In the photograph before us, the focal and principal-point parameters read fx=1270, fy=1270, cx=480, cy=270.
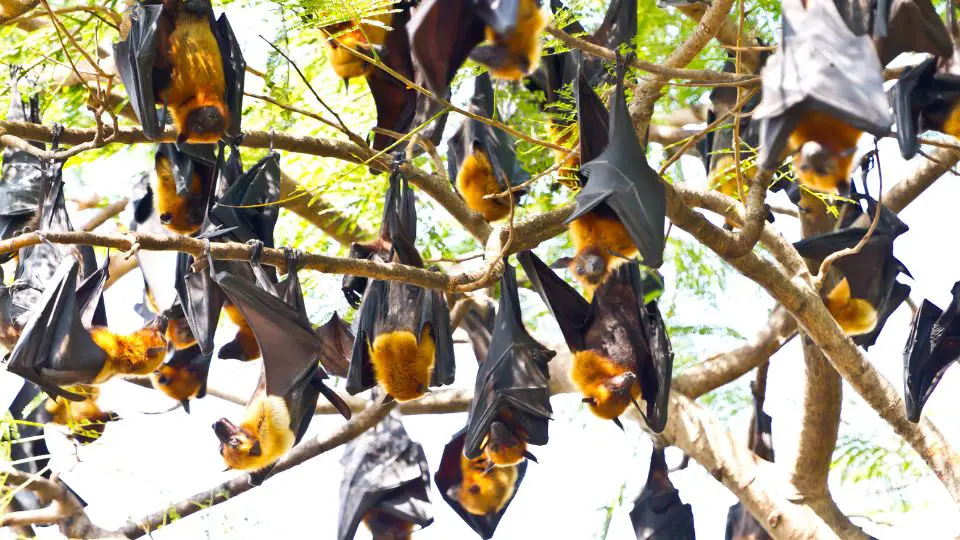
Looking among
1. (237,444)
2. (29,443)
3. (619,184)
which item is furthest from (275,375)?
(29,443)

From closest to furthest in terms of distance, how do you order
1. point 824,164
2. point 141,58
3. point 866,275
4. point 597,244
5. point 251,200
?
point 824,164 → point 597,244 → point 141,58 → point 251,200 → point 866,275

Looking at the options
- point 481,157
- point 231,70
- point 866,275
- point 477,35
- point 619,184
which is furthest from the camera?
point 481,157

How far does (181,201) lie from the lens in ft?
22.3

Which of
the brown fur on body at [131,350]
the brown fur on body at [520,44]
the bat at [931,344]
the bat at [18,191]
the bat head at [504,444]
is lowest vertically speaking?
the bat head at [504,444]

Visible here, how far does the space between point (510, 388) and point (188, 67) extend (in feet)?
6.73

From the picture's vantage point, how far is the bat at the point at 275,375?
532 centimetres

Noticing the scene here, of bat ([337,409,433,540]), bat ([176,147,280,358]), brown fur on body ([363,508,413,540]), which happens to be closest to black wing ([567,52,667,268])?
bat ([176,147,280,358])

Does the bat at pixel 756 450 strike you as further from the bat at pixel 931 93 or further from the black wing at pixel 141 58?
the black wing at pixel 141 58

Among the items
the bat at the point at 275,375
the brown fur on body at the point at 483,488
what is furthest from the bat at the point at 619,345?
the brown fur on body at the point at 483,488

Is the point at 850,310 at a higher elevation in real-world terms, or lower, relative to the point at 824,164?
lower

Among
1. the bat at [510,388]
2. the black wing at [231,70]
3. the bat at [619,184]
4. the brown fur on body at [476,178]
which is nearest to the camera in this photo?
the bat at [619,184]

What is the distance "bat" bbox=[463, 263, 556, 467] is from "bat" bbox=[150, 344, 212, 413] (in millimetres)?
1733

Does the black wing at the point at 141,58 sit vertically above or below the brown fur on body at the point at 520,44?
above

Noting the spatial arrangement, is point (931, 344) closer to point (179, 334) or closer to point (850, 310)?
point (850, 310)
